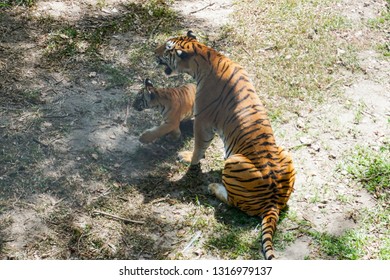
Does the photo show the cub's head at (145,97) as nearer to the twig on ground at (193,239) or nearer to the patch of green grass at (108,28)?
the patch of green grass at (108,28)

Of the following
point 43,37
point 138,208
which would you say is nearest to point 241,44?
point 43,37

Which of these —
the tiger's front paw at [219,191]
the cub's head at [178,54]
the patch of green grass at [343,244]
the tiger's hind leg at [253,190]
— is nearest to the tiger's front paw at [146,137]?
the cub's head at [178,54]

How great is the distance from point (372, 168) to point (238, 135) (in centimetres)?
179

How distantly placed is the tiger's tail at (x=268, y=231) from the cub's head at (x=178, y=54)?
1.93 m

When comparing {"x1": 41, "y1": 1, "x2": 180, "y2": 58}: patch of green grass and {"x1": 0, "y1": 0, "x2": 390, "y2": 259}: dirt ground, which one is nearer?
{"x1": 0, "y1": 0, "x2": 390, "y2": 259}: dirt ground

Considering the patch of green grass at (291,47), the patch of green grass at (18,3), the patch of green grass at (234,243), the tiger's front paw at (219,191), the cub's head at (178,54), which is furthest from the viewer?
the patch of green grass at (18,3)

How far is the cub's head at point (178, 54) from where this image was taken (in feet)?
21.4

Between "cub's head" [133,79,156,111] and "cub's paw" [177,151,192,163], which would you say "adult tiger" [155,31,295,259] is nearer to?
"cub's paw" [177,151,192,163]

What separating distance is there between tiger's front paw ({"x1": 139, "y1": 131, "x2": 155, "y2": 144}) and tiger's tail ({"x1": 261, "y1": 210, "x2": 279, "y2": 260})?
1.71 m

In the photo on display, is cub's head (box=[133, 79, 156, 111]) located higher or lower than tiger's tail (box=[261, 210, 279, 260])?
higher

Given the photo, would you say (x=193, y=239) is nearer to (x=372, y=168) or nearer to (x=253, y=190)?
(x=253, y=190)

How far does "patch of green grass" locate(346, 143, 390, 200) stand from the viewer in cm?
652

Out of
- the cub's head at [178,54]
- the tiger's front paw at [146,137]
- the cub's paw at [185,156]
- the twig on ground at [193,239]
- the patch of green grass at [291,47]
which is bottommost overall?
the twig on ground at [193,239]

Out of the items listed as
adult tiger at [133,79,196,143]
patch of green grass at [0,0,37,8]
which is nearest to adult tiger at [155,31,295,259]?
adult tiger at [133,79,196,143]
